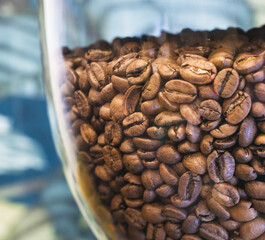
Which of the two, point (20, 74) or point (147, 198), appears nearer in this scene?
point (147, 198)

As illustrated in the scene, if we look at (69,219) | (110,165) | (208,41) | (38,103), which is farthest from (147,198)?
(38,103)

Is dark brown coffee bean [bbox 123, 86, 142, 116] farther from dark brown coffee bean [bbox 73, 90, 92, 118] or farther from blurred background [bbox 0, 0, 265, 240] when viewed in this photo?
blurred background [bbox 0, 0, 265, 240]

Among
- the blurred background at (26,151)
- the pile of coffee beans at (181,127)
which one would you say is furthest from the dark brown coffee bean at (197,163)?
the blurred background at (26,151)

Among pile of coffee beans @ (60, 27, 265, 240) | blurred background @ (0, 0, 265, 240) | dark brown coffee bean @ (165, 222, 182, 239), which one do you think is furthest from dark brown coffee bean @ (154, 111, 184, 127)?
blurred background @ (0, 0, 265, 240)

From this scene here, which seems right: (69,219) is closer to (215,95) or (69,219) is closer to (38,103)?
(38,103)

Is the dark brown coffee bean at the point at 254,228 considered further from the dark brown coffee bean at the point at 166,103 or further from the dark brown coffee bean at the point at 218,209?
the dark brown coffee bean at the point at 166,103

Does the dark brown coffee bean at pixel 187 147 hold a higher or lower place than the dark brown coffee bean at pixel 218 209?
higher
